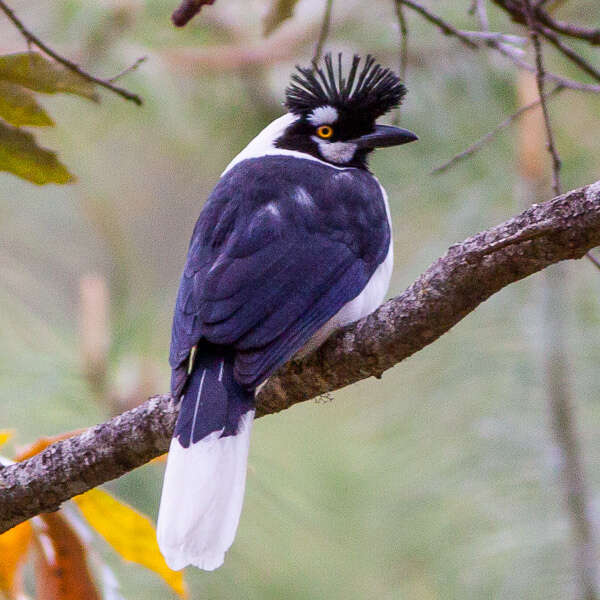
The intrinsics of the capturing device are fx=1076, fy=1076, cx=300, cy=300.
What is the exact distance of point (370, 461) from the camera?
3.89m

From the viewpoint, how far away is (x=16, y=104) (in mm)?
2504

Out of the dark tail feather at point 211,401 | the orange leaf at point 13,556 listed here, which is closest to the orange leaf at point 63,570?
the orange leaf at point 13,556

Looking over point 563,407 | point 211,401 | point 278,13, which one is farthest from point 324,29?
point 563,407

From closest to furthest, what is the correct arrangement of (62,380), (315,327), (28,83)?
(28,83), (315,327), (62,380)

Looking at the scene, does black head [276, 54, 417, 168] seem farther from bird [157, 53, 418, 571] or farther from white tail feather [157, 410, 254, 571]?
white tail feather [157, 410, 254, 571]

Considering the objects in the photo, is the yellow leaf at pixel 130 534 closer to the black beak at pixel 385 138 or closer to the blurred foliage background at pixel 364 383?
the blurred foliage background at pixel 364 383

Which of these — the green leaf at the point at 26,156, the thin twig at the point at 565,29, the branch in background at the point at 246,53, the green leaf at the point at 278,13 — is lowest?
the branch in background at the point at 246,53

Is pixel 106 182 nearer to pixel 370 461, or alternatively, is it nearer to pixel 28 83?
pixel 370 461

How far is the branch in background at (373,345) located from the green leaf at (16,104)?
753 millimetres

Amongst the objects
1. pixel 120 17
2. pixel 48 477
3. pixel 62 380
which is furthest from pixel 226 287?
pixel 120 17

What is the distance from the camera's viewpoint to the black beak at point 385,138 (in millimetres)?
3457

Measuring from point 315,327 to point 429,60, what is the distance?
81.2 inches

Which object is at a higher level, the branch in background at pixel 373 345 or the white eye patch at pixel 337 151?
the branch in background at pixel 373 345

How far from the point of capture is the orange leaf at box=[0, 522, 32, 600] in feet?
8.01
